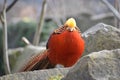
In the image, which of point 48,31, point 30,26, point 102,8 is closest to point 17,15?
point 102,8

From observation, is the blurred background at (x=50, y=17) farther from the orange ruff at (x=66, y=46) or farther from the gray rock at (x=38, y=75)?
the gray rock at (x=38, y=75)

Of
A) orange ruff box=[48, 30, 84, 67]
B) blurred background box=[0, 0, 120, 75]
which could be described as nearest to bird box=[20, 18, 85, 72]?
orange ruff box=[48, 30, 84, 67]

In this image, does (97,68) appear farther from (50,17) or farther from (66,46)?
(50,17)

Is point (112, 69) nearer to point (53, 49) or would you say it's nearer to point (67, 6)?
point (53, 49)

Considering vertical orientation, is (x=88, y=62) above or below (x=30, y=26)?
above

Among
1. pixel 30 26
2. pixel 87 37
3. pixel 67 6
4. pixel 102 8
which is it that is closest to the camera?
pixel 87 37

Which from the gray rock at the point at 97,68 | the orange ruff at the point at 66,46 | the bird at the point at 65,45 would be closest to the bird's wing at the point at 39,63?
the bird at the point at 65,45
